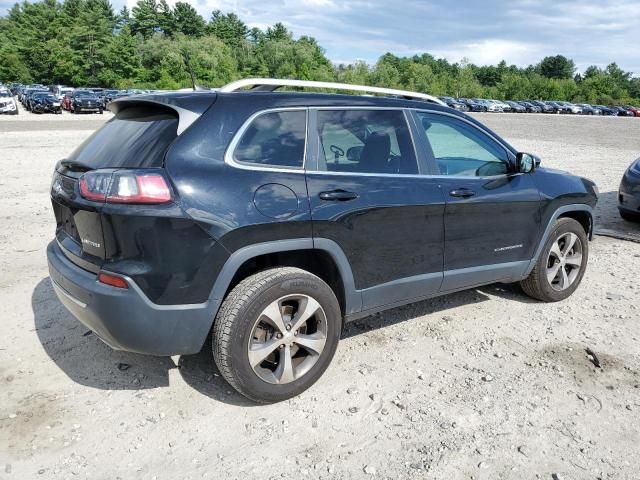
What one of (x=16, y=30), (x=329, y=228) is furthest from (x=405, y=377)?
(x=16, y=30)

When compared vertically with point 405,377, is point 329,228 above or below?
above

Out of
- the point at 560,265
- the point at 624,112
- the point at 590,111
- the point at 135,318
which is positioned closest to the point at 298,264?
the point at 135,318

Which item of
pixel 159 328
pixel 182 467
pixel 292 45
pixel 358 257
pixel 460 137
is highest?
pixel 292 45

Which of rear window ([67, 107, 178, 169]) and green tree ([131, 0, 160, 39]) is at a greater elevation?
green tree ([131, 0, 160, 39])

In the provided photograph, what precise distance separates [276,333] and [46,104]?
1585 inches

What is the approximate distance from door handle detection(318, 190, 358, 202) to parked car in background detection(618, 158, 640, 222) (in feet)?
18.9

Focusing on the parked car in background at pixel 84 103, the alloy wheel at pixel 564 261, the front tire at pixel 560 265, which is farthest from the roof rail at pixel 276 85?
the parked car in background at pixel 84 103

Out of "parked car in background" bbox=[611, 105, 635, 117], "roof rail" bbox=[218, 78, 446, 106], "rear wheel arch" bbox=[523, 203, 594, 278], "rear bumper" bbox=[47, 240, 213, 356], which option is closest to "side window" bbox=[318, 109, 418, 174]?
"roof rail" bbox=[218, 78, 446, 106]

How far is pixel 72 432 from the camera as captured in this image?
9.50 ft

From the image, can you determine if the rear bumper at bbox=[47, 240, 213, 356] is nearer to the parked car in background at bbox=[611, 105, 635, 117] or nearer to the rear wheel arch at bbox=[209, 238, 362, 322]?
the rear wheel arch at bbox=[209, 238, 362, 322]

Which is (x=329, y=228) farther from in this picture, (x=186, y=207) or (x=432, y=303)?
(x=432, y=303)

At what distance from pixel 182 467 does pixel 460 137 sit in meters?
3.03

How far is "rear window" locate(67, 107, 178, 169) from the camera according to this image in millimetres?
2865

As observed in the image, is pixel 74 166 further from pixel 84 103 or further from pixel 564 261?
pixel 84 103
